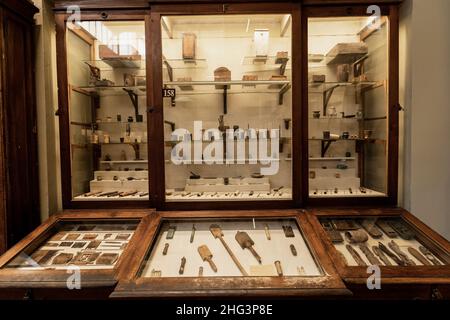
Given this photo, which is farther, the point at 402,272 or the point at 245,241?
Result: the point at 245,241

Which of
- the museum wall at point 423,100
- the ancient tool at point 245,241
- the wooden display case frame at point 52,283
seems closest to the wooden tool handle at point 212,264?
the ancient tool at point 245,241

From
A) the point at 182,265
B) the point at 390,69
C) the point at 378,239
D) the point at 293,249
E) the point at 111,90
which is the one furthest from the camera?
the point at 111,90

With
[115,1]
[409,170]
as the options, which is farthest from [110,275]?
[409,170]

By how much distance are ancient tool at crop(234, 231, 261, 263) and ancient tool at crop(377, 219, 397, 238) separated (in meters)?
0.89

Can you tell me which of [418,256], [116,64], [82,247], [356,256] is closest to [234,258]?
[356,256]

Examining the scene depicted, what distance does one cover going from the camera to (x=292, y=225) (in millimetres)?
2143

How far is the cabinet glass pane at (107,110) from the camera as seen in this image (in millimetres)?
2451

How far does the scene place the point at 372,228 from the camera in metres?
2.10

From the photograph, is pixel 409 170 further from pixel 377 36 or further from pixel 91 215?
pixel 91 215

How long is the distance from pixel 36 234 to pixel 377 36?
2.84 m

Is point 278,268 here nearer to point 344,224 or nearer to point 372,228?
point 344,224

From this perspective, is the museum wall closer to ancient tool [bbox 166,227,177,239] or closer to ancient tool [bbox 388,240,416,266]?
ancient tool [bbox 388,240,416,266]

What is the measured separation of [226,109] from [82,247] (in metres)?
1.58

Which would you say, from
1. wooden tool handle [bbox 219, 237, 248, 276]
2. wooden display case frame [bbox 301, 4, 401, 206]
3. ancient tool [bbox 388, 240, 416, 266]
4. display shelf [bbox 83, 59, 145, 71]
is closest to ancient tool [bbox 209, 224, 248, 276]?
wooden tool handle [bbox 219, 237, 248, 276]
